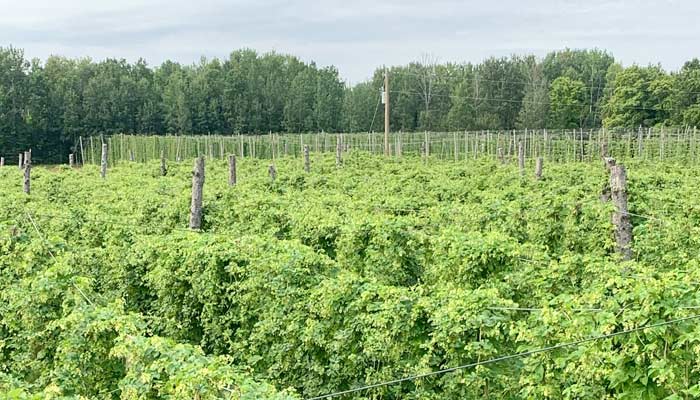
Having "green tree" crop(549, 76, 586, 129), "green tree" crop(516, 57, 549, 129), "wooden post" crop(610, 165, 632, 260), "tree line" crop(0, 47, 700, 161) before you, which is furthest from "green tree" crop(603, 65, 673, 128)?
"wooden post" crop(610, 165, 632, 260)

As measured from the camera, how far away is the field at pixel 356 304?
5.80 metres

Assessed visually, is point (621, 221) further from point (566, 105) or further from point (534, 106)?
point (566, 105)

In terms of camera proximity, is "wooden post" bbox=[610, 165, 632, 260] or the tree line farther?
the tree line

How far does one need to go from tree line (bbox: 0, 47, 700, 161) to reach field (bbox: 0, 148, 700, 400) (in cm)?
5337

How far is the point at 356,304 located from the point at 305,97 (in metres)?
75.7

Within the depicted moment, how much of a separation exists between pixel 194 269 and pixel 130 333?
2902mm

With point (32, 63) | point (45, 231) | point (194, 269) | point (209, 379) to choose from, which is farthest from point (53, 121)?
point (209, 379)

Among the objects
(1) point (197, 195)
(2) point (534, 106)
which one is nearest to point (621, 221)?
(1) point (197, 195)

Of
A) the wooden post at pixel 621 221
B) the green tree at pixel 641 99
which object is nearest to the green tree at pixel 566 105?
the green tree at pixel 641 99

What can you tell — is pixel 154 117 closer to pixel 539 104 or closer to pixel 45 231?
pixel 539 104

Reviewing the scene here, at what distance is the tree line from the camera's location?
68.2 m

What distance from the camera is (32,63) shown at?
250 ft

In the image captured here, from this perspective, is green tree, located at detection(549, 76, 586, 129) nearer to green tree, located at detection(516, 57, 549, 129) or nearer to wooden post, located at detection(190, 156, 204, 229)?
green tree, located at detection(516, 57, 549, 129)

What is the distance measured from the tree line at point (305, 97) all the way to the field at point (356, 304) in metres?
53.4
